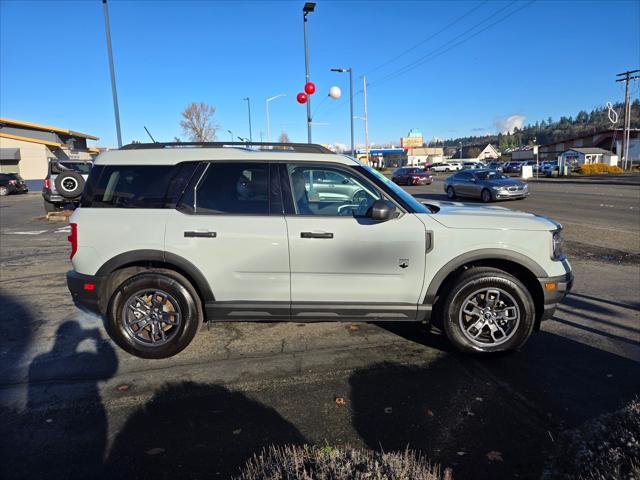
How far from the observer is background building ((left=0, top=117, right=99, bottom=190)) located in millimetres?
41688

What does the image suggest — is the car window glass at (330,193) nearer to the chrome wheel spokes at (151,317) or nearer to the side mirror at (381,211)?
the side mirror at (381,211)

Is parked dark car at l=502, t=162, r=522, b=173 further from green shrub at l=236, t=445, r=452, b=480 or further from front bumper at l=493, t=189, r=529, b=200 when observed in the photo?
green shrub at l=236, t=445, r=452, b=480

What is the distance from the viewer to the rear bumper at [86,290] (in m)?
3.93

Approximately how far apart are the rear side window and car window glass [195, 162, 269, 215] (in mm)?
236

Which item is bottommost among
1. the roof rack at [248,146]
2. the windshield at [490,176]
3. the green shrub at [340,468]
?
the green shrub at [340,468]

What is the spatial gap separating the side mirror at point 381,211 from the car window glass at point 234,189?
3.17 feet

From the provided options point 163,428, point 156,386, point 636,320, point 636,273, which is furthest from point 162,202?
point 636,273

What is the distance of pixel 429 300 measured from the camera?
3.89m

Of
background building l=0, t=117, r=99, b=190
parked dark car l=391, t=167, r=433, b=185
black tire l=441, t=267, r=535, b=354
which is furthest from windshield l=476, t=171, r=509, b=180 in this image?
background building l=0, t=117, r=99, b=190

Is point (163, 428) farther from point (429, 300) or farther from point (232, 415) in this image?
point (429, 300)

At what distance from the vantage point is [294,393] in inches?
132

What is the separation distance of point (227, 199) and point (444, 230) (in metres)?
1.99

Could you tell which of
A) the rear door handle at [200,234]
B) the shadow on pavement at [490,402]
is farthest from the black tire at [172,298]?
the shadow on pavement at [490,402]

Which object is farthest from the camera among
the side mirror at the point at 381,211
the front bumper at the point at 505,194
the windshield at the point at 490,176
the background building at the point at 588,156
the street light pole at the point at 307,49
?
the background building at the point at 588,156
